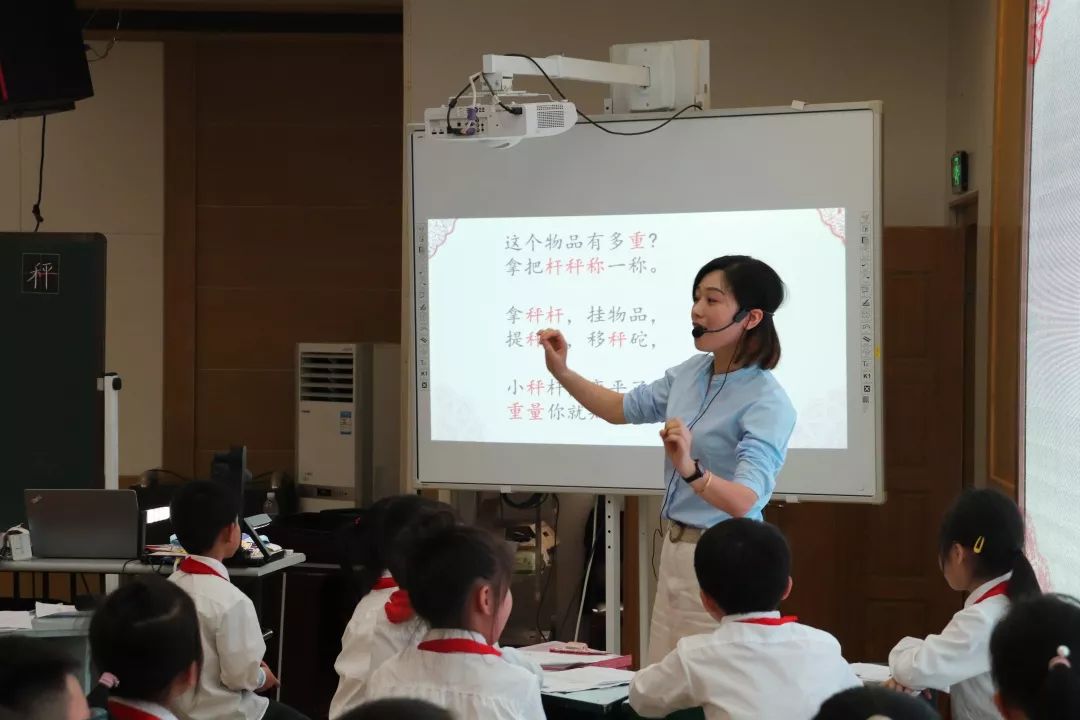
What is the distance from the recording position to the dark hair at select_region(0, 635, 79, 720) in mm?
1568

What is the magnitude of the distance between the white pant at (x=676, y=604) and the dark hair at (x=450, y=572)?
795 mm

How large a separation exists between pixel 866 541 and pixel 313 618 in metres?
2.14

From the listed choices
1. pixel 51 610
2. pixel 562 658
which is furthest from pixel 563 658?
pixel 51 610

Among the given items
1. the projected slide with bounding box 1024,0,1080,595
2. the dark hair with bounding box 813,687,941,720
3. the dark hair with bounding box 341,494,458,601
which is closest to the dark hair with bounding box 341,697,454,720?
the dark hair with bounding box 813,687,941,720

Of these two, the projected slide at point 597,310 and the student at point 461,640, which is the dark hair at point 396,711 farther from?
the projected slide at point 597,310

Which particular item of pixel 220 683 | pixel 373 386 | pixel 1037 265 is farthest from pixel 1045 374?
pixel 373 386

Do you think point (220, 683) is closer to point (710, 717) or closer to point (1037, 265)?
point (710, 717)

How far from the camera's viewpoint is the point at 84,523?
3662mm

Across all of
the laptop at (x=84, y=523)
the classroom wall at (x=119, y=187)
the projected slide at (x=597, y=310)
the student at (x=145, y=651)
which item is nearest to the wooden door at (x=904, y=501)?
the projected slide at (x=597, y=310)

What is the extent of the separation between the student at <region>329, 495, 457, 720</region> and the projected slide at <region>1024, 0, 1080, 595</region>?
136 centimetres

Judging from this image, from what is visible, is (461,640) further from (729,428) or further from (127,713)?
(729,428)

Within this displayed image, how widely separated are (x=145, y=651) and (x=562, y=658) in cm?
99

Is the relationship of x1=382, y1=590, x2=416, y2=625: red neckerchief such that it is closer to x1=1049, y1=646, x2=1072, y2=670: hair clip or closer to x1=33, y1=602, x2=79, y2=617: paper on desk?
x1=1049, y1=646, x2=1072, y2=670: hair clip

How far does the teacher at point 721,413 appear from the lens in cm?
260
